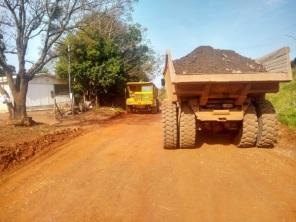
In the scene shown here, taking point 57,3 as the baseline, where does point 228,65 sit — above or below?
below

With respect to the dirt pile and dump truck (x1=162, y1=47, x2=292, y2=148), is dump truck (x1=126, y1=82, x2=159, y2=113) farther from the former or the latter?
dump truck (x1=162, y1=47, x2=292, y2=148)

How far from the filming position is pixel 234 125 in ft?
28.6

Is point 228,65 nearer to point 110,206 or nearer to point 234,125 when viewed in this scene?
point 234,125

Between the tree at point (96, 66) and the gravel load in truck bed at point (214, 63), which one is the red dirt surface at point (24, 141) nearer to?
the gravel load in truck bed at point (214, 63)

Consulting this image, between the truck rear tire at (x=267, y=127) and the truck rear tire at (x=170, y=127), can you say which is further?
the truck rear tire at (x=170, y=127)

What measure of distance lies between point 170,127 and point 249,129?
75.3 inches

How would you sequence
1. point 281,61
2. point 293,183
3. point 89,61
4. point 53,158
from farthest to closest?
point 89,61
point 53,158
point 281,61
point 293,183

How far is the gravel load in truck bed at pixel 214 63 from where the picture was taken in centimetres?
754

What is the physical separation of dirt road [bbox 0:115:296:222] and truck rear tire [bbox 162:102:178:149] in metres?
0.30

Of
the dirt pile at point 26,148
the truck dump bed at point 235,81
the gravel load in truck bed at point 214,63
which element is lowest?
the dirt pile at point 26,148

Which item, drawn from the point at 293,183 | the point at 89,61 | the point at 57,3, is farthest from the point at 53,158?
the point at 89,61

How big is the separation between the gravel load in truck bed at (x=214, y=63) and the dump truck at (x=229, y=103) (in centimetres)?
27

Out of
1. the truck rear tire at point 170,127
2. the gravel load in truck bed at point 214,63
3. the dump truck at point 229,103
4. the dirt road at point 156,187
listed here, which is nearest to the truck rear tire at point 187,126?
the dump truck at point 229,103

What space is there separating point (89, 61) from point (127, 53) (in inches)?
293
